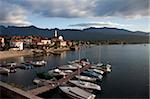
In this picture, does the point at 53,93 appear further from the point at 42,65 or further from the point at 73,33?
the point at 73,33

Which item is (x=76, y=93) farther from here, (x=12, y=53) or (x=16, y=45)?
(x=16, y=45)

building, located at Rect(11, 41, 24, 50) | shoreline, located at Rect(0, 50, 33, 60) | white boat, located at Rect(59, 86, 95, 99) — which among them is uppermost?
building, located at Rect(11, 41, 24, 50)

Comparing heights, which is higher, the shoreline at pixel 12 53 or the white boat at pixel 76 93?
the shoreline at pixel 12 53

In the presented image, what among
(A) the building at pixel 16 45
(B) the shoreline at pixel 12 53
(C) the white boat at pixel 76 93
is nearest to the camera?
(C) the white boat at pixel 76 93

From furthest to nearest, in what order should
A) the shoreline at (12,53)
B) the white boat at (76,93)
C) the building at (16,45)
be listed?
1. the building at (16,45)
2. the shoreline at (12,53)
3. the white boat at (76,93)

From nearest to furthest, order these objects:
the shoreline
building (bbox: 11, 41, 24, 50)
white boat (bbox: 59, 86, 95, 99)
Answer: white boat (bbox: 59, 86, 95, 99)
the shoreline
building (bbox: 11, 41, 24, 50)

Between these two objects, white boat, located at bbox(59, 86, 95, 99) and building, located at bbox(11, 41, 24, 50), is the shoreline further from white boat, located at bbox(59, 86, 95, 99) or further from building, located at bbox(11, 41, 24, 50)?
white boat, located at bbox(59, 86, 95, 99)

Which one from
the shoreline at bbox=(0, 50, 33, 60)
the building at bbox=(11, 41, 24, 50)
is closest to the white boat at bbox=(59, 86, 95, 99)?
the shoreline at bbox=(0, 50, 33, 60)

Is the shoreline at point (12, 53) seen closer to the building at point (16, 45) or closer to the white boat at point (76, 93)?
the building at point (16, 45)

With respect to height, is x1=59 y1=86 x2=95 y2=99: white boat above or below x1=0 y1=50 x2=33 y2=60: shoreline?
below

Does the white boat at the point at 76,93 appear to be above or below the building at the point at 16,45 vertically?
below

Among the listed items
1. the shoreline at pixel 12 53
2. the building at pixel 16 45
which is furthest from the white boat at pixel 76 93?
the building at pixel 16 45

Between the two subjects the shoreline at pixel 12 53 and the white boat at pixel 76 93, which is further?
the shoreline at pixel 12 53

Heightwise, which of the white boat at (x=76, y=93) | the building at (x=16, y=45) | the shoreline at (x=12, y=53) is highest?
the building at (x=16, y=45)
